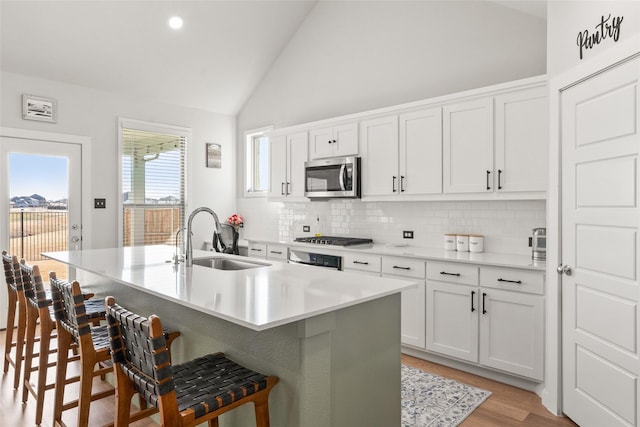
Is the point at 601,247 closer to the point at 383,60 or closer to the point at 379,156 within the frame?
the point at 379,156

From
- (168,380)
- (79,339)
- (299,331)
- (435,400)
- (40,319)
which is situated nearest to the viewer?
(168,380)

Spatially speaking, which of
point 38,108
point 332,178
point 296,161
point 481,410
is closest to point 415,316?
point 481,410

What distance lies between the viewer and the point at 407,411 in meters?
2.66

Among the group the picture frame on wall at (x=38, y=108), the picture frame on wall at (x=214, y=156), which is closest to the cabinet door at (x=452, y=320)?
the picture frame on wall at (x=214, y=156)

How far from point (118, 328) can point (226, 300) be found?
412 millimetres

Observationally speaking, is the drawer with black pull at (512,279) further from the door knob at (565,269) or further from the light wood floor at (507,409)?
the light wood floor at (507,409)

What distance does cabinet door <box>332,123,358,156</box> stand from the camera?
14.3 ft

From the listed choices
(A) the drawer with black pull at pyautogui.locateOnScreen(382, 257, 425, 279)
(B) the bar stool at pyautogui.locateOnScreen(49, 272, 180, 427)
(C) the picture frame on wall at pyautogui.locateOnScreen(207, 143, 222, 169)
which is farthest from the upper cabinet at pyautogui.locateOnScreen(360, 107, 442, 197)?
(C) the picture frame on wall at pyautogui.locateOnScreen(207, 143, 222, 169)

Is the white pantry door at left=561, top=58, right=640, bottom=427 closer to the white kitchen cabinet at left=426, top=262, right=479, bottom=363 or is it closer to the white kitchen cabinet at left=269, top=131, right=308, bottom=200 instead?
the white kitchen cabinet at left=426, top=262, right=479, bottom=363

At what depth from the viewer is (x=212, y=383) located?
1.66 m

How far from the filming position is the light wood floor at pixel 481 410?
2531 millimetres

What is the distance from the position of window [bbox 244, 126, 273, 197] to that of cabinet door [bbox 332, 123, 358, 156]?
5.88 feet

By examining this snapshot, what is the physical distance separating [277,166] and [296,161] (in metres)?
0.34

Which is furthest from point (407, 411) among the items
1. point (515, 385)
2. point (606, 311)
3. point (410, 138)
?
point (410, 138)
